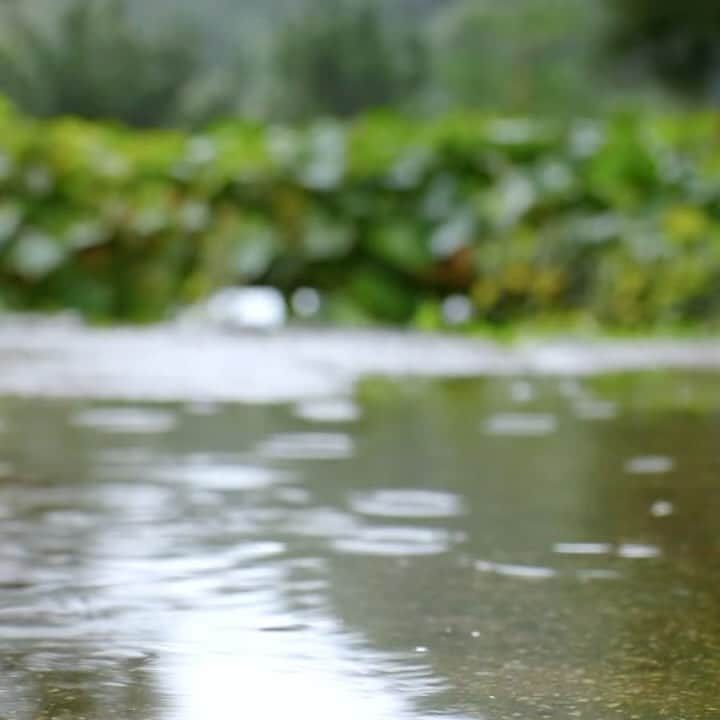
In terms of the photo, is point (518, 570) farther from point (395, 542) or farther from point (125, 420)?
point (125, 420)

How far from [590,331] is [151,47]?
28.0ft

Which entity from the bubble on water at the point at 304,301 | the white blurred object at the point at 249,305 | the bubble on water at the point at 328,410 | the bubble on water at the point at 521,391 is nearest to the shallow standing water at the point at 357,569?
the bubble on water at the point at 328,410

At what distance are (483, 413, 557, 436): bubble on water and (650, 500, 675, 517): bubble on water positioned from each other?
136 centimetres

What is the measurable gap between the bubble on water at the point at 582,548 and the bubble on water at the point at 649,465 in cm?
A: 106

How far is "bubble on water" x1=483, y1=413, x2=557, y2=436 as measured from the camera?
15.9ft

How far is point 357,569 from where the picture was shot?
2.62 m

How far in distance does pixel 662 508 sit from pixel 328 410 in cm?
220

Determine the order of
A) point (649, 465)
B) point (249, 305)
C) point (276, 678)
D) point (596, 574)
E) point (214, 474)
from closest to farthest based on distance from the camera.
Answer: point (276, 678) → point (596, 574) → point (214, 474) → point (649, 465) → point (249, 305)

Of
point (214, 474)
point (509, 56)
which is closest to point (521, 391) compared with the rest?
point (214, 474)

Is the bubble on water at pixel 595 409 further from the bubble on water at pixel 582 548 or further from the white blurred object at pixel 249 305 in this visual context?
the white blurred object at pixel 249 305

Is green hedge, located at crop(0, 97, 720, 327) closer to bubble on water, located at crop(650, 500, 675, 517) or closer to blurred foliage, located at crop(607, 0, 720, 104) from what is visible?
blurred foliage, located at crop(607, 0, 720, 104)

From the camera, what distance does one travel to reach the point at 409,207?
1106 centimetres

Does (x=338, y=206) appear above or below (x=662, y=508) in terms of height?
above

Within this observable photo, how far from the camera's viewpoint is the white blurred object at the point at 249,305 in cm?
1064
